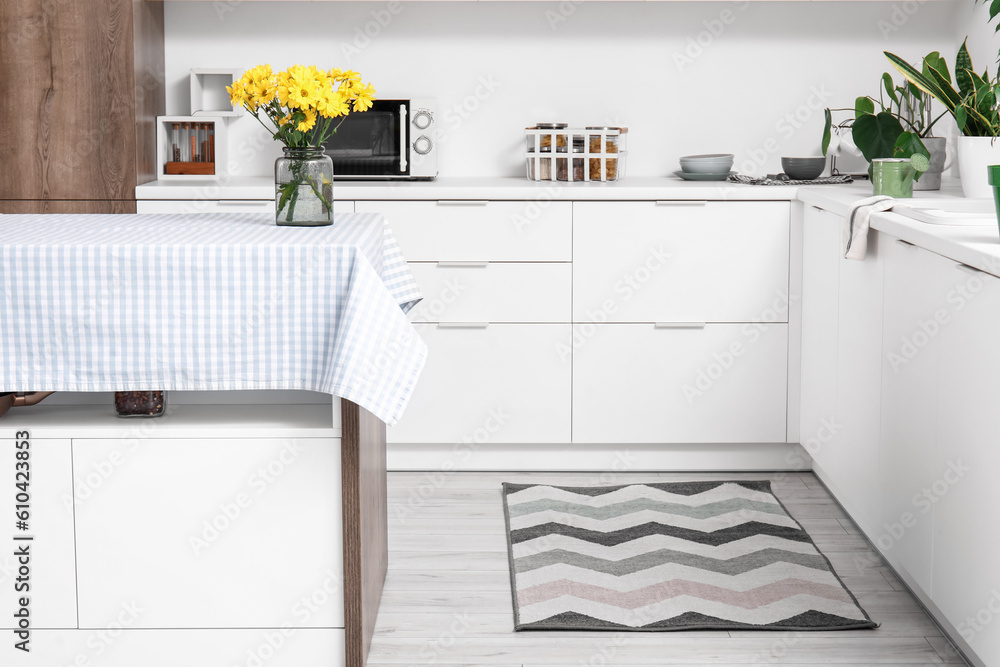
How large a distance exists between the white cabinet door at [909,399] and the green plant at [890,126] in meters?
0.73

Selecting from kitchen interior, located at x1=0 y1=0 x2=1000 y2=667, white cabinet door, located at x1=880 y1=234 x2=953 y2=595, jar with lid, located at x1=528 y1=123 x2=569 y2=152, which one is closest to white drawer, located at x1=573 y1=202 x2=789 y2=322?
kitchen interior, located at x1=0 y1=0 x2=1000 y2=667

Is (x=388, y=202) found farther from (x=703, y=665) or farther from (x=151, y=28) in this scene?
(x=703, y=665)

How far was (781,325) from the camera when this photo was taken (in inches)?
135

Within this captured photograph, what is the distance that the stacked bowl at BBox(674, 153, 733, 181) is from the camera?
12.0ft

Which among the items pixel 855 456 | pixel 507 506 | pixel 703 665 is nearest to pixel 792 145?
pixel 855 456

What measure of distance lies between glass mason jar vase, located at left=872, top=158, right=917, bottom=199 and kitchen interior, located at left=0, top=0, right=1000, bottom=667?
0.15m

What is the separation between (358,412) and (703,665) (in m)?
0.92

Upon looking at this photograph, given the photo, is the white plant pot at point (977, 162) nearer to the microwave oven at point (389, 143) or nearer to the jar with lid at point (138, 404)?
the microwave oven at point (389, 143)

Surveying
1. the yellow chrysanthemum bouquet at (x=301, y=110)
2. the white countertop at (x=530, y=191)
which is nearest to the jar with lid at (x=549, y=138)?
the white countertop at (x=530, y=191)

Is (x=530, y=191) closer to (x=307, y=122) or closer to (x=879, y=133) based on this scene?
(x=879, y=133)

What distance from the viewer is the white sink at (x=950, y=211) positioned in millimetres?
2312

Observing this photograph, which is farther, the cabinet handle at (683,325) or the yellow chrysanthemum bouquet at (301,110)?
the cabinet handle at (683,325)

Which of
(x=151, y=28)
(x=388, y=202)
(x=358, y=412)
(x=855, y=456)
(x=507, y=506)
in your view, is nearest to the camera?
(x=358, y=412)

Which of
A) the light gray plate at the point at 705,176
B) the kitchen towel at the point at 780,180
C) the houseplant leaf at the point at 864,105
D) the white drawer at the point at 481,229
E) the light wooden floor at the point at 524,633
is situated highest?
the houseplant leaf at the point at 864,105
